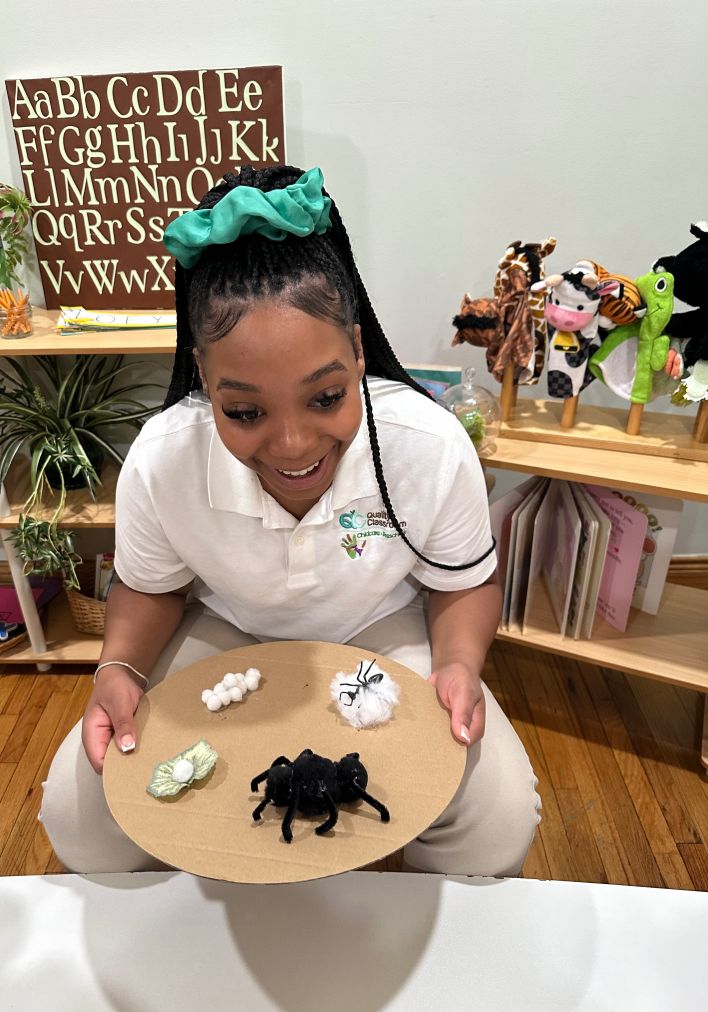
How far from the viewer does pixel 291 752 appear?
91cm

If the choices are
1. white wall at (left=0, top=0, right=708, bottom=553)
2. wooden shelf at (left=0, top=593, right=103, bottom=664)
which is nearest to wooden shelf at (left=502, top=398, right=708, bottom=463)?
white wall at (left=0, top=0, right=708, bottom=553)

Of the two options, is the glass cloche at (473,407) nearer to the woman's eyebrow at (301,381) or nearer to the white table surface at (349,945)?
the woman's eyebrow at (301,381)

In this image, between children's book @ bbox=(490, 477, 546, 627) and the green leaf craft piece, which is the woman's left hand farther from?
children's book @ bbox=(490, 477, 546, 627)

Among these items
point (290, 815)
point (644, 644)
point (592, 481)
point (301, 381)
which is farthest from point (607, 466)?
point (290, 815)

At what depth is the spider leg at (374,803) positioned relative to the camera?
0.80m

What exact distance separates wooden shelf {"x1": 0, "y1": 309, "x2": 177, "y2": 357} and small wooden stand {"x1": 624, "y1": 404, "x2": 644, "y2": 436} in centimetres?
94

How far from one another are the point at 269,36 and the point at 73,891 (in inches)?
61.1

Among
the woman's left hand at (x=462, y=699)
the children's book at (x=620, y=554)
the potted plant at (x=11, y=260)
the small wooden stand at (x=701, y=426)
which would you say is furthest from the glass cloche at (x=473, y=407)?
the potted plant at (x=11, y=260)

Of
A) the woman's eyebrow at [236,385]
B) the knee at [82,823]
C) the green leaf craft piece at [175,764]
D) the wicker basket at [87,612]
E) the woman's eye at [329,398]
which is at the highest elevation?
the woman's eyebrow at [236,385]

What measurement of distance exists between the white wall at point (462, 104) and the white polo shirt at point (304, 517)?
2.20 feet

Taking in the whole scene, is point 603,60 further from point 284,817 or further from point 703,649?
point 284,817

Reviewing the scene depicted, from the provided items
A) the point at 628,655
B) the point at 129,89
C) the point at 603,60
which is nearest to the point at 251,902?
the point at 628,655

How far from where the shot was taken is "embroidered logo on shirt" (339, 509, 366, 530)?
109cm

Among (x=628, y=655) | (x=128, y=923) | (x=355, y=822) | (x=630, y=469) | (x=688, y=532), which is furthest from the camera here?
(x=688, y=532)
